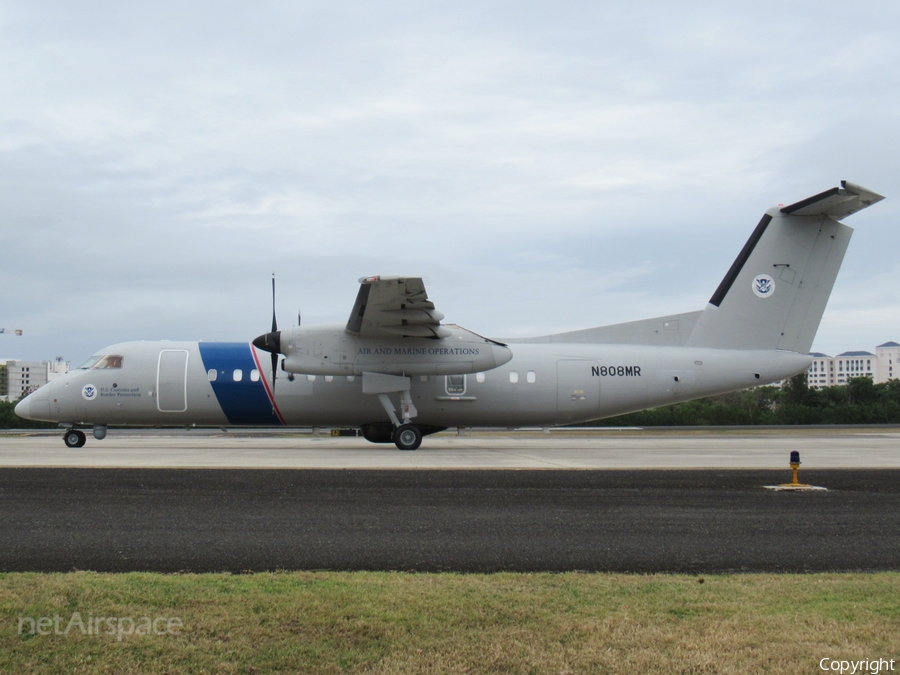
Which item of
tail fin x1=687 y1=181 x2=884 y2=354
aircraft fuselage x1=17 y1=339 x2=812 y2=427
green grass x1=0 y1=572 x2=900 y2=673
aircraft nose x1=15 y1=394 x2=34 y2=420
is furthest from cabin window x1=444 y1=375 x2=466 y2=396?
green grass x1=0 y1=572 x2=900 y2=673

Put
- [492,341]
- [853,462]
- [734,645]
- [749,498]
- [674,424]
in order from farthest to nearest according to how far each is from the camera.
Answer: [674,424] < [492,341] < [853,462] < [749,498] < [734,645]

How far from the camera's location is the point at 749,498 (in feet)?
37.7

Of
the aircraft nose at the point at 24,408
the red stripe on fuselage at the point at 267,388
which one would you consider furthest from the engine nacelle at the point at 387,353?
the aircraft nose at the point at 24,408

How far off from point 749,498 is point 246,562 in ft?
25.5

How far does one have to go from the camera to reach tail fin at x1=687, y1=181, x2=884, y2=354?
21750 mm

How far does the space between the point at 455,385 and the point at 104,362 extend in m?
10.6

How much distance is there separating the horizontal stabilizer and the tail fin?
0.03 meters

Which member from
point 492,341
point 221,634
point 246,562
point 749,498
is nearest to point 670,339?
point 492,341

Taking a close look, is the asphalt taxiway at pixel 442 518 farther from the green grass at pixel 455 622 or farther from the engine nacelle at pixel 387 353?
the engine nacelle at pixel 387 353

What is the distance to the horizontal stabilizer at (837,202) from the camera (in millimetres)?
20047

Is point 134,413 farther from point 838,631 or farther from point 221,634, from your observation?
point 838,631

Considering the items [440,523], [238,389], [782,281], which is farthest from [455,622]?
[782,281]

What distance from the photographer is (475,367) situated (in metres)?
21.7

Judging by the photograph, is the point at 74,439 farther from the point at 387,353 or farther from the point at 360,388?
the point at 387,353
